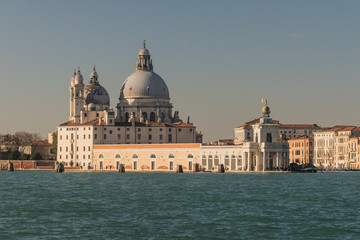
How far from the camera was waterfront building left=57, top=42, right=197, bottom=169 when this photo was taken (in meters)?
113

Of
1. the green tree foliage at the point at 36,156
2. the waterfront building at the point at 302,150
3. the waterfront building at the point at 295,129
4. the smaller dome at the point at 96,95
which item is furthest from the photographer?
the waterfront building at the point at 295,129

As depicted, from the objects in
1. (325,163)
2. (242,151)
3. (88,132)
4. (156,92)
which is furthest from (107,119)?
(325,163)

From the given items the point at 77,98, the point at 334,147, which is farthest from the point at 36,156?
the point at 334,147

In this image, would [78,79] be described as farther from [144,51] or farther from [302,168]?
[302,168]

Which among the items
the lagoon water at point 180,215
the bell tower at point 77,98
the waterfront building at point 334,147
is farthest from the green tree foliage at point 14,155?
the lagoon water at point 180,215

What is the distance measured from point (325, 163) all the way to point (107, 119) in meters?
33.5

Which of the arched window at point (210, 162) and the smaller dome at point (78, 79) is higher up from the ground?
the smaller dome at point (78, 79)

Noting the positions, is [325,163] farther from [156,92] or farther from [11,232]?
[11,232]

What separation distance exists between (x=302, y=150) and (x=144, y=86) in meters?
27.3

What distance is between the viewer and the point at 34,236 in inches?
1186

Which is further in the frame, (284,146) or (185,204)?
(284,146)

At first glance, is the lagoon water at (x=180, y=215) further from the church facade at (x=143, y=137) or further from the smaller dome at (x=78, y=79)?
the smaller dome at (x=78, y=79)

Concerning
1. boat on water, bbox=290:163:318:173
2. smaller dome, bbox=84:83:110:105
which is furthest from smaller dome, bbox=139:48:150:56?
boat on water, bbox=290:163:318:173

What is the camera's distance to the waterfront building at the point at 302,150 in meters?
128
